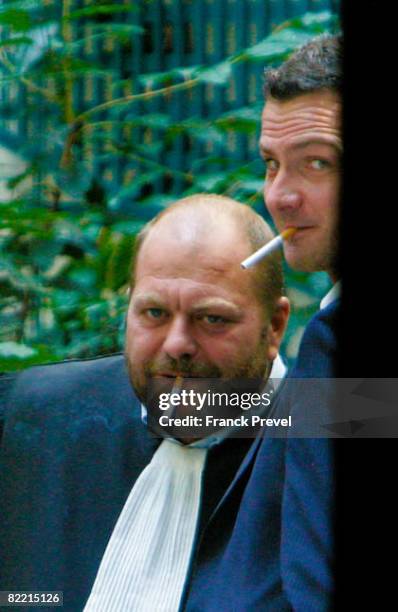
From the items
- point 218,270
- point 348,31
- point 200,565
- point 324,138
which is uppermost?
point 348,31

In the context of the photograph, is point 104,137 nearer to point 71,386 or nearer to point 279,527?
point 71,386

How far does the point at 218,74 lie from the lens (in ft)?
8.14

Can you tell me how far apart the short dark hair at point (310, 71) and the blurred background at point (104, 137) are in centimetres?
4

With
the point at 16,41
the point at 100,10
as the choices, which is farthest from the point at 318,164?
the point at 16,41

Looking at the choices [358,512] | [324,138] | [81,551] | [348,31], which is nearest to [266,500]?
[358,512]

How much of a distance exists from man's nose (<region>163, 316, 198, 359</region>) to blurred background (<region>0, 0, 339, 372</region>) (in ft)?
0.40

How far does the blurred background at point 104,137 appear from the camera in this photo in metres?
2.47

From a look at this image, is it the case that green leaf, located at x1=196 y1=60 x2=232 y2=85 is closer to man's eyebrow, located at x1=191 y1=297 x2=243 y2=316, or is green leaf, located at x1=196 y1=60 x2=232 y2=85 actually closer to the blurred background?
the blurred background

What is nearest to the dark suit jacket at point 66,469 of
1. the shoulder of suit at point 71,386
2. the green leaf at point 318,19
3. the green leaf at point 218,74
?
the shoulder of suit at point 71,386

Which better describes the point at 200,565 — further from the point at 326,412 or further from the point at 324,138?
the point at 324,138

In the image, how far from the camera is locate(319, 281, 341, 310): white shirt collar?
2.32 m

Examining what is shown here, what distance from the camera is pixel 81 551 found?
8.30 ft

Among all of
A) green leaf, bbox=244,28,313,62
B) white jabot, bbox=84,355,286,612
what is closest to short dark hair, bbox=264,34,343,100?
green leaf, bbox=244,28,313,62

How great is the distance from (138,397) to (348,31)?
64cm
